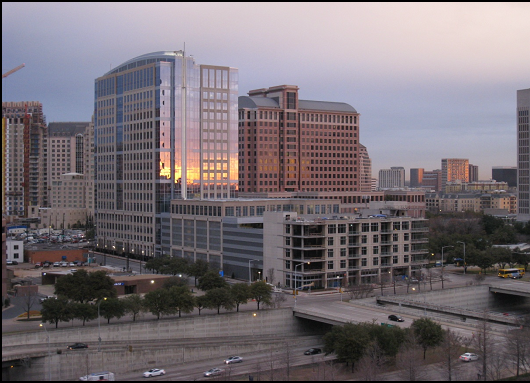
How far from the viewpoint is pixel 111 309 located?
61.9m

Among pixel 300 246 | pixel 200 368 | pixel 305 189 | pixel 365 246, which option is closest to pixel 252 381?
pixel 200 368

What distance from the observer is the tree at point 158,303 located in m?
63.7

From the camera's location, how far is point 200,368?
5575 centimetres

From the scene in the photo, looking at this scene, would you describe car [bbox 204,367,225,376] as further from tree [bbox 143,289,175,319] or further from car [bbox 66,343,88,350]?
tree [bbox 143,289,175,319]

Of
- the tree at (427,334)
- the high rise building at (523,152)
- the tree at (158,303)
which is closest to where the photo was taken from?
the tree at (427,334)

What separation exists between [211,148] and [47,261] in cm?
3320

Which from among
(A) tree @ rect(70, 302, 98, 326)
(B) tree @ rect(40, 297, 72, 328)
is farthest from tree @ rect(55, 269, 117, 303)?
(B) tree @ rect(40, 297, 72, 328)

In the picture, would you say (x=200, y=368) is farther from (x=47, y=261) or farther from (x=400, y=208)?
(x=47, y=261)

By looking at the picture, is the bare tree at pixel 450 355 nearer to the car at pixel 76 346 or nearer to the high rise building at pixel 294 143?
the car at pixel 76 346

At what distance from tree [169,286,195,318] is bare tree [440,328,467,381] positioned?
77.6 ft

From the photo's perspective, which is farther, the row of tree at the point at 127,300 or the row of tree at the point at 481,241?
the row of tree at the point at 481,241

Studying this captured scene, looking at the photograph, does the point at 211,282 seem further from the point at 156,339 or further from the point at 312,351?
the point at 312,351

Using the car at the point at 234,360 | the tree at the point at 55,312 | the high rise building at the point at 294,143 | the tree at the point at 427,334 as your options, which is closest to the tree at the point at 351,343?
the tree at the point at 427,334

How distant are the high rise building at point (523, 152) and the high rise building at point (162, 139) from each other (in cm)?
7346
